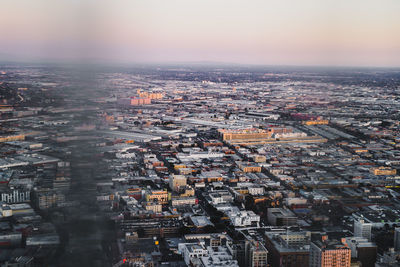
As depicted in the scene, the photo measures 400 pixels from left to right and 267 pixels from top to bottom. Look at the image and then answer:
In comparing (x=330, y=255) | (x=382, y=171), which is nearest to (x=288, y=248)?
(x=330, y=255)

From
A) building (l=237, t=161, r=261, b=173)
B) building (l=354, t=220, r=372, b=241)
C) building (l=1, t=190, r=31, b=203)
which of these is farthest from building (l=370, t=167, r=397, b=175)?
building (l=1, t=190, r=31, b=203)

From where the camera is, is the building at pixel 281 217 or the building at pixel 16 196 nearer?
the building at pixel 281 217

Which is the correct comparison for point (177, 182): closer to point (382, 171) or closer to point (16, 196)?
point (16, 196)

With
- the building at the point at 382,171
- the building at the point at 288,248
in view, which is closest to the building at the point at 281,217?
the building at the point at 288,248

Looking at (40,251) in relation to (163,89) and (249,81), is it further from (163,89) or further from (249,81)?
(249,81)

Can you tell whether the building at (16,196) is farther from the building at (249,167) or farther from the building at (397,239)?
the building at (397,239)

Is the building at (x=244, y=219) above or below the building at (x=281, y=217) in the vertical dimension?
below


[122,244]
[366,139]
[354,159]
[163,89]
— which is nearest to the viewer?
[122,244]

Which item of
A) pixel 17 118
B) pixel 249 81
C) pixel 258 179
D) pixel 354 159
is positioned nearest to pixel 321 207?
pixel 258 179
